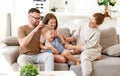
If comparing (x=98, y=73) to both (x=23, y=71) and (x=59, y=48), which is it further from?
(x=23, y=71)

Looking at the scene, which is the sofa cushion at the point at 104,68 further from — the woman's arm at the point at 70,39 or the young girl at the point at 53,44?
the woman's arm at the point at 70,39

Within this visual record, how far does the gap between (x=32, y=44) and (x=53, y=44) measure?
1.08 feet

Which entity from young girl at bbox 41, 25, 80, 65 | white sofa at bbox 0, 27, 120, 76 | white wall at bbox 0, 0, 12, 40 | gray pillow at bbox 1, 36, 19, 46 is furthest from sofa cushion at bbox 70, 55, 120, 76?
white wall at bbox 0, 0, 12, 40

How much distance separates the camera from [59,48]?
142 inches

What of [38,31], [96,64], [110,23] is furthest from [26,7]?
[96,64]

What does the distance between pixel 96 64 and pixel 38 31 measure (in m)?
0.87

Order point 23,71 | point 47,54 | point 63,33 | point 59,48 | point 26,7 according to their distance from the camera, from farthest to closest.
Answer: point 26,7 < point 63,33 < point 59,48 < point 47,54 < point 23,71

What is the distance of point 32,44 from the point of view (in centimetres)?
342

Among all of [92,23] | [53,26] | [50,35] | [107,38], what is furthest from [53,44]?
[107,38]

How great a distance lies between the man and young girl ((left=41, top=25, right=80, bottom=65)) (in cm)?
11

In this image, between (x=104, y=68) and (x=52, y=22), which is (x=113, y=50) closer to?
(x=104, y=68)

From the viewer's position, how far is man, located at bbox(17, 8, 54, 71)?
10.7 ft

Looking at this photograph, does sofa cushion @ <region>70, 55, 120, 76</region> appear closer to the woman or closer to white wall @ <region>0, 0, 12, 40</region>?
the woman

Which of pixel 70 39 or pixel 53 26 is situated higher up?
pixel 53 26
